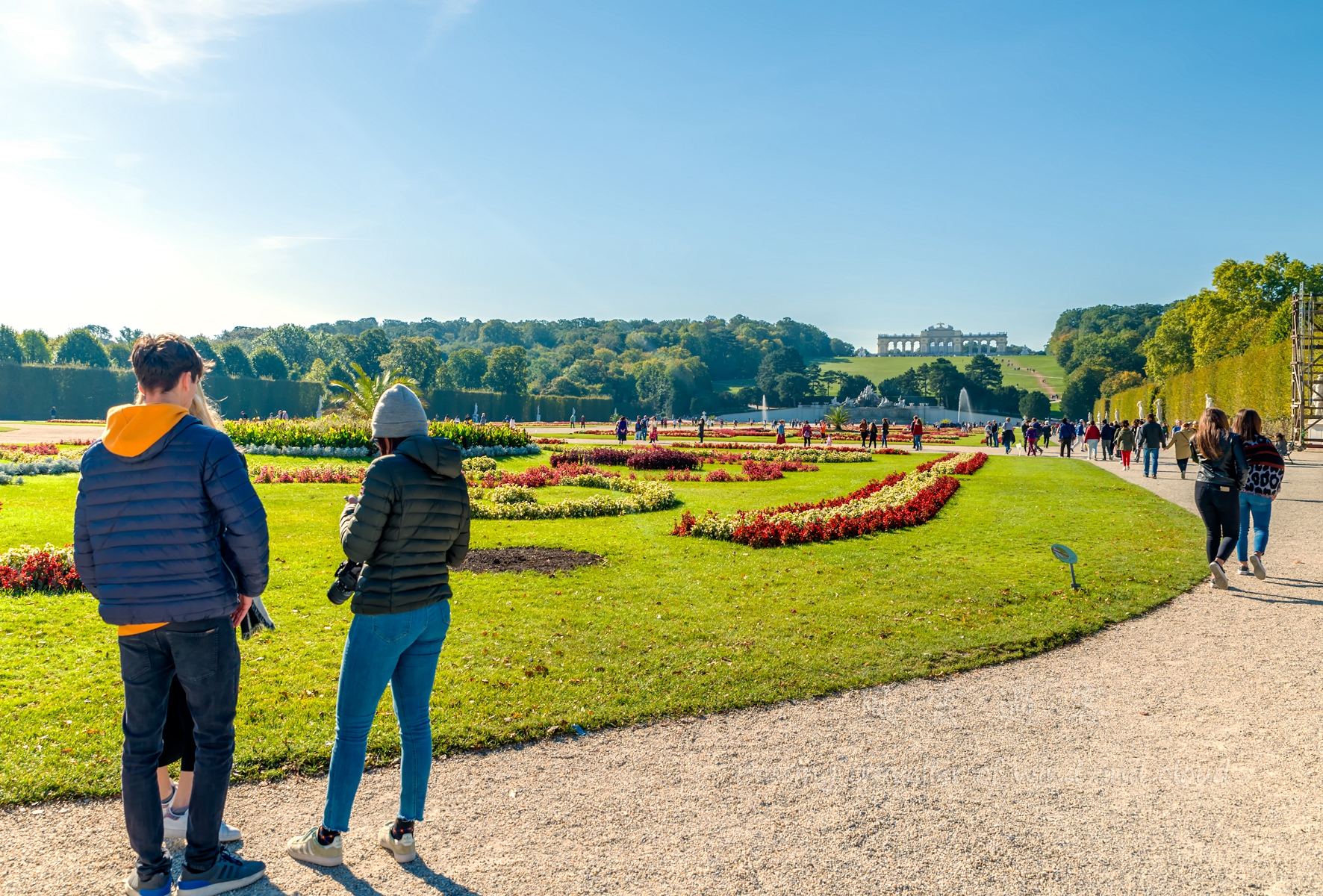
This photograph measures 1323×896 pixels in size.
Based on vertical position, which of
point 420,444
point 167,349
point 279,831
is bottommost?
point 279,831

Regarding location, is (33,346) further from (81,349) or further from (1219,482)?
(1219,482)

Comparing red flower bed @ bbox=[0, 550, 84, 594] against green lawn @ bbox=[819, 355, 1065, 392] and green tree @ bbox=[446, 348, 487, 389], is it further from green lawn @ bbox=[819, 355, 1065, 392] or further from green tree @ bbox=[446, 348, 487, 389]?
green lawn @ bbox=[819, 355, 1065, 392]

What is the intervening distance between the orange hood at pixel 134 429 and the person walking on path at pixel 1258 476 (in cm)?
946

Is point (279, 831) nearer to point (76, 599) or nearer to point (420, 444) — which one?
point (420, 444)

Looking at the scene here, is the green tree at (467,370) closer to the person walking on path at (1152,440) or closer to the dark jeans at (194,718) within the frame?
the person walking on path at (1152,440)

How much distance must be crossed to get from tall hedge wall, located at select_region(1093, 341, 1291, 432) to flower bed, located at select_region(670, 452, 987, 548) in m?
16.3

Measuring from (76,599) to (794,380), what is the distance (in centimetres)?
11928

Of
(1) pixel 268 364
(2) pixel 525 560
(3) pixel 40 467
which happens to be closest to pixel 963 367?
(1) pixel 268 364

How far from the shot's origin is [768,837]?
3586mm

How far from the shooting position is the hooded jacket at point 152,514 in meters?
2.93

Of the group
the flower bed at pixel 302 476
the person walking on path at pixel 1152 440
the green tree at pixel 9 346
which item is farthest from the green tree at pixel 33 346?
the person walking on path at pixel 1152 440

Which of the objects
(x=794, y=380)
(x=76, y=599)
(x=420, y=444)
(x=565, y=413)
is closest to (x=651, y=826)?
(x=420, y=444)

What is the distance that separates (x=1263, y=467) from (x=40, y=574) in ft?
40.2

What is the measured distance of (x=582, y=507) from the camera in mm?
13664
